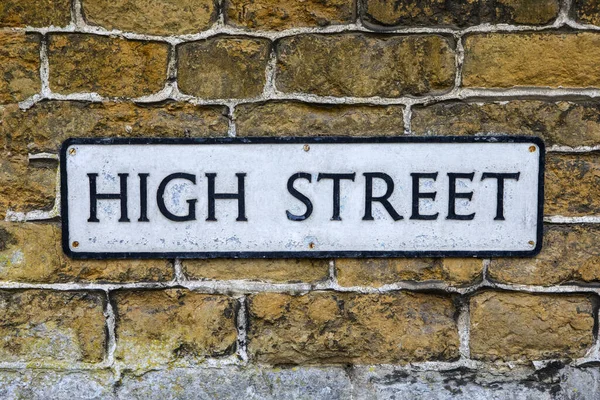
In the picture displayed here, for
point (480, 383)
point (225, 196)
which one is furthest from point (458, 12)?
point (480, 383)

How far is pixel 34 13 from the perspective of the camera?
5.27 feet

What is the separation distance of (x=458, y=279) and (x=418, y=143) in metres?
0.36

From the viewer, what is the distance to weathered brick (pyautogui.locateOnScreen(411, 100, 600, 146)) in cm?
166

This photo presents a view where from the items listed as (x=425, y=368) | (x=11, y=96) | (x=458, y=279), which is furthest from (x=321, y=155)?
(x=11, y=96)

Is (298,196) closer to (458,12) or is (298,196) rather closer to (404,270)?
(404,270)

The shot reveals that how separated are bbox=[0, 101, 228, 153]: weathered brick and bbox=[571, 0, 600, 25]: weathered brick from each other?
0.90 metres

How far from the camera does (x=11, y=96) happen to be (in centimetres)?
163

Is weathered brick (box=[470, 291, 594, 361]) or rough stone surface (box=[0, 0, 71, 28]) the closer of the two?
rough stone surface (box=[0, 0, 71, 28])

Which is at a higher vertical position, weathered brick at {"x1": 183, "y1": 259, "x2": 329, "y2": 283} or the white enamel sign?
the white enamel sign

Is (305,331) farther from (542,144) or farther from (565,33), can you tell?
(565,33)

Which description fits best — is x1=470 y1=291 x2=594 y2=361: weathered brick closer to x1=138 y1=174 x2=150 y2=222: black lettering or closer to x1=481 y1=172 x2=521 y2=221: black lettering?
x1=481 y1=172 x2=521 y2=221: black lettering

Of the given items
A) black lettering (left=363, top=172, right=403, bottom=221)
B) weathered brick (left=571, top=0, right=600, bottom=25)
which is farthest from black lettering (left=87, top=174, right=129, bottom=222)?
weathered brick (left=571, top=0, right=600, bottom=25)

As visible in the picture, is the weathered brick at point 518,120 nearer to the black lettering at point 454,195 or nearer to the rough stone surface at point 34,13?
the black lettering at point 454,195

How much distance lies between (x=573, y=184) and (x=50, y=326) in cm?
136
